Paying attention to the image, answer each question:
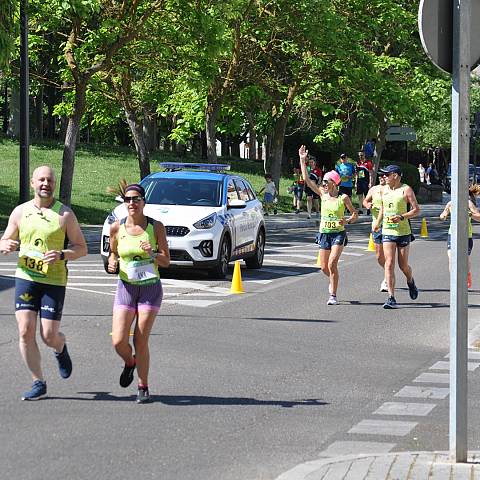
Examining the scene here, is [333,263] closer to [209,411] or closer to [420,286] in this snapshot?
[420,286]

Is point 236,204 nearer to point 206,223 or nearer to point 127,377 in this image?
point 206,223

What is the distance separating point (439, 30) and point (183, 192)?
1394 centimetres

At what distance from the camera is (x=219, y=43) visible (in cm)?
3369

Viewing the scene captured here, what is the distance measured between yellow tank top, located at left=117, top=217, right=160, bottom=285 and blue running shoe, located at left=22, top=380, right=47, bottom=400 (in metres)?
0.98

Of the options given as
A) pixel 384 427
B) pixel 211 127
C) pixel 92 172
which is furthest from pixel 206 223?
pixel 92 172

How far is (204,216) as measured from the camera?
65.4ft

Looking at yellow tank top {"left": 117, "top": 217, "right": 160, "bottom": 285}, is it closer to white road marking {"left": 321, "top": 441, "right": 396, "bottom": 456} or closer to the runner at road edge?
the runner at road edge

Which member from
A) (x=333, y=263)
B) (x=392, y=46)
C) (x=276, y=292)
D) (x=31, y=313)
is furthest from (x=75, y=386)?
(x=392, y=46)

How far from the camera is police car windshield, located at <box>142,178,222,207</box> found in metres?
20.6

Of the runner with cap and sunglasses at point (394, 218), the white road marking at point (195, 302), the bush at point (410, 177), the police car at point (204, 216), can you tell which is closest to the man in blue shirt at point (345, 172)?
the police car at point (204, 216)

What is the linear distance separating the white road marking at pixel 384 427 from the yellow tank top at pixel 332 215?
7.83m

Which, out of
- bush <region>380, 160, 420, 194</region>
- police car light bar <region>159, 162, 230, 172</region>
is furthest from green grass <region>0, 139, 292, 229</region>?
police car light bar <region>159, 162, 230, 172</region>

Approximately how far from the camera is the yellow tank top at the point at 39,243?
938cm

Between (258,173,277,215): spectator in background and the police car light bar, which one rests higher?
the police car light bar
